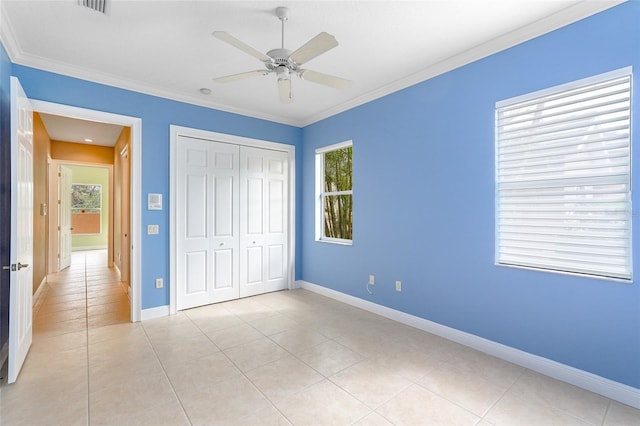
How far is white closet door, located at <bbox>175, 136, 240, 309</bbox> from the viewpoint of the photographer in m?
3.92

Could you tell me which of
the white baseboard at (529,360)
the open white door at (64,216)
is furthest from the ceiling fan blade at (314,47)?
the open white door at (64,216)

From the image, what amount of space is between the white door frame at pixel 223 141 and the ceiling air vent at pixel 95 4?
167 cm

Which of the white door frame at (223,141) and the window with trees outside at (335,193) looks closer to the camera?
the white door frame at (223,141)

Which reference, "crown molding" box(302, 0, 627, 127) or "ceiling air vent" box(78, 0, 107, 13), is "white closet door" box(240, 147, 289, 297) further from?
"ceiling air vent" box(78, 0, 107, 13)

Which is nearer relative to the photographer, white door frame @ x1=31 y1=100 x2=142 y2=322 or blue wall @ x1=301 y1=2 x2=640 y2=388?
blue wall @ x1=301 y1=2 x2=640 y2=388

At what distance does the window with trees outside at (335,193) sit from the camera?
4.40 m

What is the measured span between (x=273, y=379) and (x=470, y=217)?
226cm

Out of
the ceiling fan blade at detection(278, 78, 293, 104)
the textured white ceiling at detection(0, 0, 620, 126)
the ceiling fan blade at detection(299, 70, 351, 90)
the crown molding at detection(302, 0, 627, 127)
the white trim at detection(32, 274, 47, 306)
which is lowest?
the white trim at detection(32, 274, 47, 306)

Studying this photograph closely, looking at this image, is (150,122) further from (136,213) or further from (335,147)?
(335,147)

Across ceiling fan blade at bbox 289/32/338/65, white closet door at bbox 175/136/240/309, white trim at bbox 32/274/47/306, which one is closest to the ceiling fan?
ceiling fan blade at bbox 289/32/338/65

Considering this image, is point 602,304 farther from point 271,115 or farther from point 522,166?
point 271,115

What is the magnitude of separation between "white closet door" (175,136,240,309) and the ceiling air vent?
1.78 m

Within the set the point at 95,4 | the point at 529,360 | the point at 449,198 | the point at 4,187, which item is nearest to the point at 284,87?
the point at 95,4

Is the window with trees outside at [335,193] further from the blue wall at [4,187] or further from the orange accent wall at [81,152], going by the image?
the orange accent wall at [81,152]
